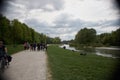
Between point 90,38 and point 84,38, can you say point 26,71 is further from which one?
point 90,38

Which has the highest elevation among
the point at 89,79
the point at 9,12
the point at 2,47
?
the point at 9,12

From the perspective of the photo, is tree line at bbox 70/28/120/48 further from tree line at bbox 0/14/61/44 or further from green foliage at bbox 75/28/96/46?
tree line at bbox 0/14/61/44

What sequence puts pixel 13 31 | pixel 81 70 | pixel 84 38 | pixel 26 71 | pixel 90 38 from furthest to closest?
pixel 90 38
pixel 13 31
pixel 81 70
pixel 84 38
pixel 26 71

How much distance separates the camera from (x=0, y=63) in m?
7.29

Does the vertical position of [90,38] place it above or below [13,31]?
below

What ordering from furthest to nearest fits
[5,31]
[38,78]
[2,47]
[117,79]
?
1. [5,31]
2. [2,47]
3. [38,78]
4. [117,79]

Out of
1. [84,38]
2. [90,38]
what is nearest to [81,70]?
[84,38]

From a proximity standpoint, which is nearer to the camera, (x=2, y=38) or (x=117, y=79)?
(x=117, y=79)

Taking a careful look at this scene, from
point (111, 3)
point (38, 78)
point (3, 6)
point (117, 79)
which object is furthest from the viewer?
point (38, 78)

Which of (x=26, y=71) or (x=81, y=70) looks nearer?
(x=26, y=71)

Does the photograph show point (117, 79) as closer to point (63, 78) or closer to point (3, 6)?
point (3, 6)

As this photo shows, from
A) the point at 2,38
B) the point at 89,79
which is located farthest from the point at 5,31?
the point at 89,79

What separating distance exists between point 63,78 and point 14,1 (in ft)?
12.3

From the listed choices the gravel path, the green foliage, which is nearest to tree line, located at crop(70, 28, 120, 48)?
the green foliage
